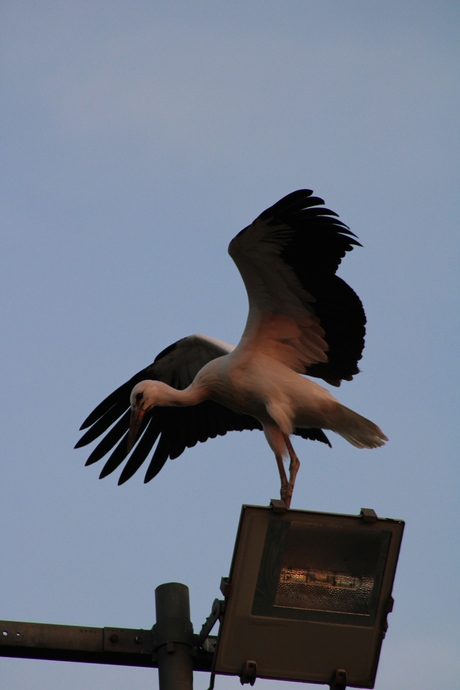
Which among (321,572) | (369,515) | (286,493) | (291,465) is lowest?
(321,572)

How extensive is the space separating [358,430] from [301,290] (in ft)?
4.49

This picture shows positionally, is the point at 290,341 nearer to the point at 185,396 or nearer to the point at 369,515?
the point at 185,396

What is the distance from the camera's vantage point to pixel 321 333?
9039 millimetres

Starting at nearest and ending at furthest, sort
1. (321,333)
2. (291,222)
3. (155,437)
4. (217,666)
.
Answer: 1. (217,666)
2. (291,222)
3. (321,333)
4. (155,437)

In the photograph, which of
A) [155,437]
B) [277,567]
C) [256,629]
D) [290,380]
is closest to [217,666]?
[256,629]

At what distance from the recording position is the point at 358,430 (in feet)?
28.9

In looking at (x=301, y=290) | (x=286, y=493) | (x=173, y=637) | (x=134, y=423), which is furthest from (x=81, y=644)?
(x=301, y=290)

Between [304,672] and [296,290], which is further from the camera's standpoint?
[296,290]

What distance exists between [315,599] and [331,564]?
0.74 ft

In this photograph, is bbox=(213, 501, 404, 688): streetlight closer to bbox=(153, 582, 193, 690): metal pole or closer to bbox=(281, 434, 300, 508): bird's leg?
bbox=(153, 582, 193, 690): metal pole

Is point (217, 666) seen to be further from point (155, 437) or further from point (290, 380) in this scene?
point (155, 437)

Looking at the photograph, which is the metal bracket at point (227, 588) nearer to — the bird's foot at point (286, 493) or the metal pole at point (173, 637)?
the metal pole at point (173, 637)

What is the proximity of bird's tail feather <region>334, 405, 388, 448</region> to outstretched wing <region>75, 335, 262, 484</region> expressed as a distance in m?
1.68

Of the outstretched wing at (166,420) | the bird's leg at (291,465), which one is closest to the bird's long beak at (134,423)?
the outstretched wing at (166,420)
